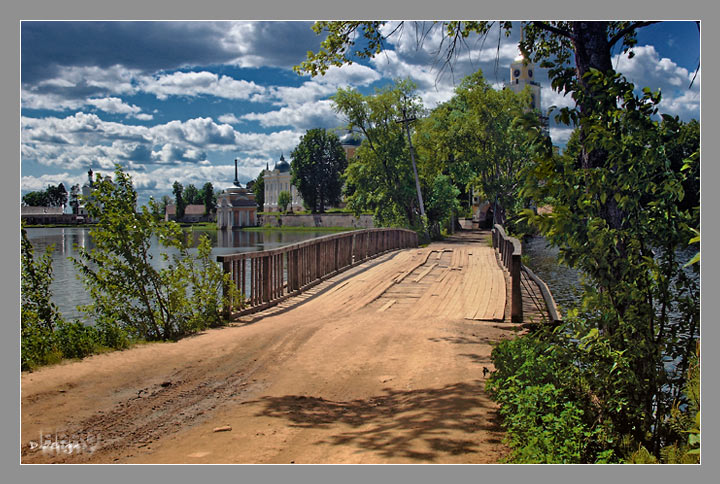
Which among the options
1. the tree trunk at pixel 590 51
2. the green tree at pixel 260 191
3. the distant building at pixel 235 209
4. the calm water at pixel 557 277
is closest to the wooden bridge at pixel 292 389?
the tree trunk at pixel 590 51

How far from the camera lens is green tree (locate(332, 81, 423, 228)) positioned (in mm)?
34094

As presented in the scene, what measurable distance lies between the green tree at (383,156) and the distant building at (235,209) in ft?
126

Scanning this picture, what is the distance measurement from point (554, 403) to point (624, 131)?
77.0 inches

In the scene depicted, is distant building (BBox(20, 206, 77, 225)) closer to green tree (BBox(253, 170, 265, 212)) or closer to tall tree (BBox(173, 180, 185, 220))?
tall tree (BBox(173, 180, 185, 220))

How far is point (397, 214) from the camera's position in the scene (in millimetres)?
36188

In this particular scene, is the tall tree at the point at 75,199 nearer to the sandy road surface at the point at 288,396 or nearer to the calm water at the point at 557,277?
the sandy road surface at the point at 288,396

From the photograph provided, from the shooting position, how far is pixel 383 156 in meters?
35.7

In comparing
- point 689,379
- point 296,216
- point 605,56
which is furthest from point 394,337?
point 296,216

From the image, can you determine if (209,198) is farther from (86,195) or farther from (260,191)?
(86,195)

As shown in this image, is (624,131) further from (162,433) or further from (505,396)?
(162,433)

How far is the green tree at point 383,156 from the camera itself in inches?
1342

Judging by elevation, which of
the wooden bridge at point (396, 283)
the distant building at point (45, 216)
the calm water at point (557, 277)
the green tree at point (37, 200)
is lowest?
the calm water at point (557, 277)

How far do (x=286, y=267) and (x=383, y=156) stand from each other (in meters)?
25.5

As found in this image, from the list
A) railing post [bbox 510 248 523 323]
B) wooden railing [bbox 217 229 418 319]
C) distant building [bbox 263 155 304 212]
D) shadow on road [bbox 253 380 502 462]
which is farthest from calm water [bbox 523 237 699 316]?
distant building [bbox 263 155 304 212]
